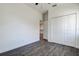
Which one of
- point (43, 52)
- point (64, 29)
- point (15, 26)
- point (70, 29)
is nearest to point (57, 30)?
point (64, 29)

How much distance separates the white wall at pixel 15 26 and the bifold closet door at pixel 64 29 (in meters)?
1.67

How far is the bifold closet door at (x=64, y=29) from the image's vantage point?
178 inches

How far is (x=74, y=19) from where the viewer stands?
4.37m

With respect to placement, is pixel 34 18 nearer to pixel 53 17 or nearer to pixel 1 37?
pixel 53 17

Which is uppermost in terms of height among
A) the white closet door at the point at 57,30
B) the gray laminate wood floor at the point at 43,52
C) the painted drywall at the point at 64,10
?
the painted drywall at the point at 64,10

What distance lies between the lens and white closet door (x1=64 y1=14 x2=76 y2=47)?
4430 mm

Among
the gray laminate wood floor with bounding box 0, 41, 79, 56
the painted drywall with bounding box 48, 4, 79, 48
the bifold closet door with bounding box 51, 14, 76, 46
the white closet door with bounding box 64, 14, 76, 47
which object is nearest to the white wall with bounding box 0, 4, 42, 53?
the gray laminate wood floor with bounding box 0, 41, 79, 56

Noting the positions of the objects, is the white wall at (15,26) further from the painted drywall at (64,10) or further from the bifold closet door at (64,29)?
the bifold closet door at (64,29)

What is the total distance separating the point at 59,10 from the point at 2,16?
356 cm

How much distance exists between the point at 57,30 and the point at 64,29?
1.97 feet

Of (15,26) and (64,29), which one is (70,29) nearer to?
(64,29)

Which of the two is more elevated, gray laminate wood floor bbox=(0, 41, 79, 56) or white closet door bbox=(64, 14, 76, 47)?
white closet door bbox=(64, 14, 76, 47)

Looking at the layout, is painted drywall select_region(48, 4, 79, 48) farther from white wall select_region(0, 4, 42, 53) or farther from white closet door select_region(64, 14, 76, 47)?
white wall select_region(0, 4, 42, 53)

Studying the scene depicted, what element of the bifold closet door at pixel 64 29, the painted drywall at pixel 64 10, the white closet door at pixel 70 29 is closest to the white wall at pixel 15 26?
the painted drywall at pixel 64 10
